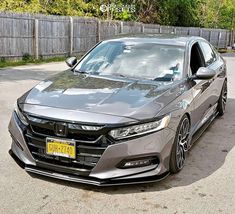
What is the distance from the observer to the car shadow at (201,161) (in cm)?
398

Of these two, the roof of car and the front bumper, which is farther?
the roof of car

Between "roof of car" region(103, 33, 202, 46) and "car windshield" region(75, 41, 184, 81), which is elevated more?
"roof of car" region(103, 33, 202, 46)

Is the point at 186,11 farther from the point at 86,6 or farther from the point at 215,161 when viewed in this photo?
the point at 215,161

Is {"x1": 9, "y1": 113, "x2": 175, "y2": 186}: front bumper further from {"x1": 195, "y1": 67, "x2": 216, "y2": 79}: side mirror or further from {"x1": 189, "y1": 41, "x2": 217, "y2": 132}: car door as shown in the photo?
{"x1": 195, "y1": 67, "x2": 216, "y2": 79}: side mirror

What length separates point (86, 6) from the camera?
24.2m

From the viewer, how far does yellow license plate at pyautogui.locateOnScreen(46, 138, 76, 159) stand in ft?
12.1

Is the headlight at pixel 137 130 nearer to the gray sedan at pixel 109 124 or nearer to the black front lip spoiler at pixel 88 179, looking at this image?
the gray sedan at pixel 109 124

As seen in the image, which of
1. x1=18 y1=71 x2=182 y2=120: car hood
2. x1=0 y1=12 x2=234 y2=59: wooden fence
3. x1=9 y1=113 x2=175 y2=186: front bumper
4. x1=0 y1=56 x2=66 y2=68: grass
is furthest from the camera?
x1=0 y1=12 x2=234 y2=59: wooden fence

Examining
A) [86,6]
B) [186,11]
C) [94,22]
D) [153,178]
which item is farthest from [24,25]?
[186,11]

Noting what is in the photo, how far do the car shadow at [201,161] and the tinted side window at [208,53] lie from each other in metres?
1.13

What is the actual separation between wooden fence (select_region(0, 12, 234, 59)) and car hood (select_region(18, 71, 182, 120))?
36.8 feet

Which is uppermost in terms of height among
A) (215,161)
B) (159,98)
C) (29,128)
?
(159,98)

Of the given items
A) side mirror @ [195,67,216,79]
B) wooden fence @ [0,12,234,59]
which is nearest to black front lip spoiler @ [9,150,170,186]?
side mirror @ [195,67,216,79]

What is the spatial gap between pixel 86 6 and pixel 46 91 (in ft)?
68.1
